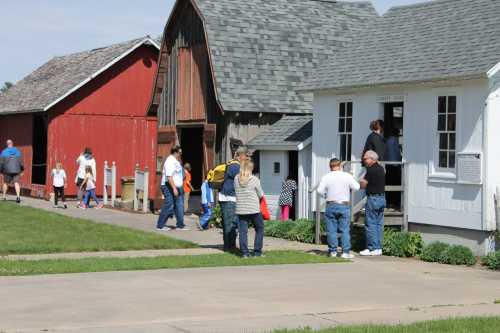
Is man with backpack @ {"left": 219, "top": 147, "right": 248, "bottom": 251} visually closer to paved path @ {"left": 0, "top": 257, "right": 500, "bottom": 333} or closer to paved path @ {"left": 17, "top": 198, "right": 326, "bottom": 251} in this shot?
paved path @ {"left": 17, "top": 198, "right": 326, "bottom": 251}

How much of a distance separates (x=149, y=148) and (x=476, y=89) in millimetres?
18696

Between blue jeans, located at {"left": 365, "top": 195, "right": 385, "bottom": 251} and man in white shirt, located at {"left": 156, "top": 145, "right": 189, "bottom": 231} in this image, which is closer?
blue jeans, located at {"left": 365, "top": 195, "right": 385, "bottom": 251}

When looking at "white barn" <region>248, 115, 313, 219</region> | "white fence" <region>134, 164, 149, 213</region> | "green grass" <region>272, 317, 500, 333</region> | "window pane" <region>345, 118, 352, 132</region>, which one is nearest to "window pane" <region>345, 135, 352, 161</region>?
"window pane" <region>345, 118, 352, 132</region>

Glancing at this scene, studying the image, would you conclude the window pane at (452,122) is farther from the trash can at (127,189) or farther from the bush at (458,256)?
the trash can at (127,189)

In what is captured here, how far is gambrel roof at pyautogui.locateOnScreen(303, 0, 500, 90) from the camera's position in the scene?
18062 mm

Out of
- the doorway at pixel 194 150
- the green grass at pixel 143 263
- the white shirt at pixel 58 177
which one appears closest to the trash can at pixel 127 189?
the white shirt at pixel 58 177

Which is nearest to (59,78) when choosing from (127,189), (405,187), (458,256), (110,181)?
(110,181)

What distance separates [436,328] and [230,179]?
7.85 m

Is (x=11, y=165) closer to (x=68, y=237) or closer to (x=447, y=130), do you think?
(x=68, y=237)

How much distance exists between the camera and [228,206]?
1744cm

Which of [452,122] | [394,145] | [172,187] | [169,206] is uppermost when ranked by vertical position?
[452,122]

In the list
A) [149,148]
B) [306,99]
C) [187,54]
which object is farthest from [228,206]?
[149,148]

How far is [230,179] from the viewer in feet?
57.3

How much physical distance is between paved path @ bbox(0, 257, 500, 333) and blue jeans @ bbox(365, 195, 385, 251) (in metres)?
1.96
